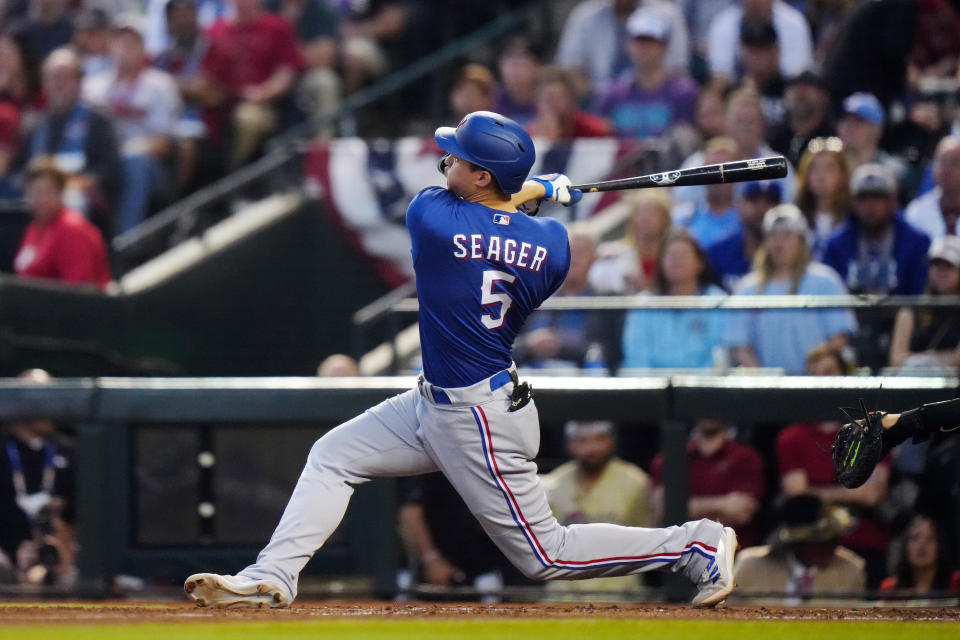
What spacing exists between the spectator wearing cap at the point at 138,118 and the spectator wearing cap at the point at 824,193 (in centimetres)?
479

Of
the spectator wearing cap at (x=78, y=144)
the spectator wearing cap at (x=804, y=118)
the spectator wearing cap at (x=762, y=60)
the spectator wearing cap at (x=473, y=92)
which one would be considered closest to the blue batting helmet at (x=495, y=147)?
the spectator wearing cap at (x=804, y=118)

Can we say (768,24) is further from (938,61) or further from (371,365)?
(371,365)

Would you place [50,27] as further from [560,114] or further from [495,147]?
[495,147]

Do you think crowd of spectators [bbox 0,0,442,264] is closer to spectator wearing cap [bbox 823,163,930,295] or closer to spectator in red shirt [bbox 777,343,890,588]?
spectator wearing cap [bbox 823,163,930,295]

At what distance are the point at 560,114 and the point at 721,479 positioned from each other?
3568 millimetres

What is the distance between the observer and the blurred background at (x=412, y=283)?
6742mm

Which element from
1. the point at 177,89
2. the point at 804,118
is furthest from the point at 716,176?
the point at 177,89

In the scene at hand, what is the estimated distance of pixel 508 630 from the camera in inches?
202

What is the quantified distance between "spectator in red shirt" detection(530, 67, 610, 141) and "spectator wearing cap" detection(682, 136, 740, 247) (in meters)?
1.25

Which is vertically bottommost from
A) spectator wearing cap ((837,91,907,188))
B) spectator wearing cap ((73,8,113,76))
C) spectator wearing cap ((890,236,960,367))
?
spectator wearing cap ((890,236,960,367))

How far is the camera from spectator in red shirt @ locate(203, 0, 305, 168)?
11109 mm

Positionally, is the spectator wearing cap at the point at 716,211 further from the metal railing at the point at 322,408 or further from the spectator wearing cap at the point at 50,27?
the spectator wearing cap at the point at 50,27

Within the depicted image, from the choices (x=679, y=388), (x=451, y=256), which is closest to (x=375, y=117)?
(x=679, y=388)

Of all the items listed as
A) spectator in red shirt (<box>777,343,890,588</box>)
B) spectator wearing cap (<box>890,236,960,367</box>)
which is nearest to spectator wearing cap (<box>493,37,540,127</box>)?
spectator wearing cap (<box>890,236,960,367</box>)
